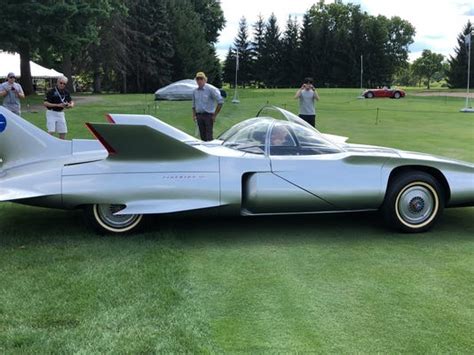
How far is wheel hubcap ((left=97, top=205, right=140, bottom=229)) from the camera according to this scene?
537cm

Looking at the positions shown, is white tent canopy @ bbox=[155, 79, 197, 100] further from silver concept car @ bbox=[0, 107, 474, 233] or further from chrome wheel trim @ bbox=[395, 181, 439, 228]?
chrome wheel trim @ bbox=[395, 181, 439, 228]

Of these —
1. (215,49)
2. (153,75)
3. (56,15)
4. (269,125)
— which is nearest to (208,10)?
(215,49)

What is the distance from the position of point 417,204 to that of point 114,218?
10.3ft

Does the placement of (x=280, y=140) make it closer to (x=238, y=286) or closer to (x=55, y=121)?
(x=238, y=286)

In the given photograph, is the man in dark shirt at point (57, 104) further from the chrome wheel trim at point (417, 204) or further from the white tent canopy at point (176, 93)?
the white tent canopy at point (176, 93)

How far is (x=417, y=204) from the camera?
18.3 feet

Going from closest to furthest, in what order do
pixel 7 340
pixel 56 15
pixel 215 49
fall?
pixel 7 340 < pixel 56 15 < pixel 215 49

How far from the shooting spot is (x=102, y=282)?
4.16 metres

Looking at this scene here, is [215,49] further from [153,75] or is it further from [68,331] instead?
[68,331]

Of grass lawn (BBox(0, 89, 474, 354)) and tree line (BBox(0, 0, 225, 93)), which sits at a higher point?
tree line (BBox(0, 0, 225, 93))

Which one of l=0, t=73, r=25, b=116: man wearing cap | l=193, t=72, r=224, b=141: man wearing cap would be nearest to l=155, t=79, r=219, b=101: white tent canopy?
l=0, t=73, r=25, b=116: man wearing cap

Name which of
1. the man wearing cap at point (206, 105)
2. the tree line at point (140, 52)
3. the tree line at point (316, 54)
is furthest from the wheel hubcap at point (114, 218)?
the tree line at point (316, 54)

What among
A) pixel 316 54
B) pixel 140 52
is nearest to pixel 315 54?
pixel 316 54

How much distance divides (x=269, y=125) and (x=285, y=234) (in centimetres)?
120
